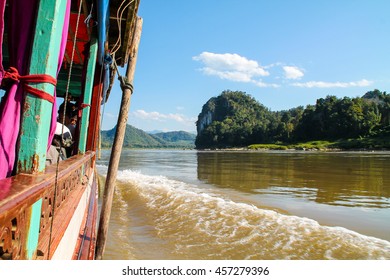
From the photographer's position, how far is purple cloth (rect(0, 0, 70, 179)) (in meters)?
1.42

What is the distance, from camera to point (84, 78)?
470 cm

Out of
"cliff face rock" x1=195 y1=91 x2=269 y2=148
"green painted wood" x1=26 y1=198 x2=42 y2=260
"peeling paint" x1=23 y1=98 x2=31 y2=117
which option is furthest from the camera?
"cliff face rock" x1=195 y1=91 x2=269 y2=148

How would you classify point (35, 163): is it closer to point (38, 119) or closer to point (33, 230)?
point (38, 119)

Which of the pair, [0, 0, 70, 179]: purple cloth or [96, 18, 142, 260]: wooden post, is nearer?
[0, 0, 70, 179]: purple cloth

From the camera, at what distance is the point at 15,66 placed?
1.53m

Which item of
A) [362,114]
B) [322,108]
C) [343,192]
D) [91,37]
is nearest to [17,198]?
[91,37]

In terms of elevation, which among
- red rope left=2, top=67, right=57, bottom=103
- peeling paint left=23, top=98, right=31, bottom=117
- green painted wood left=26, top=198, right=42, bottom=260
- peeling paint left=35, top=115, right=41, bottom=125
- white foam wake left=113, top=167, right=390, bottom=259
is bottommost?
white foam wake left=113, top=167, right=390, bottom=259

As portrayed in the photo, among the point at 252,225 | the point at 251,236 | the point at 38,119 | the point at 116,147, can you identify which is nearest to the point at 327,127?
the point at 252,225

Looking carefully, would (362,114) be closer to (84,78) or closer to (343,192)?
(343,192)

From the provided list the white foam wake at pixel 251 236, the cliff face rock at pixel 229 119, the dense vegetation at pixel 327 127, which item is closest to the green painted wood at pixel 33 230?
the white foam wake at pixel 251 236

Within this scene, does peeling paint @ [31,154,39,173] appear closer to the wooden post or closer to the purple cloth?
the purple cloth

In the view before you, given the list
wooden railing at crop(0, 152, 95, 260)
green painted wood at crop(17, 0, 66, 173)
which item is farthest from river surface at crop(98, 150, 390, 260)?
green painted wood at crop(17, 0, 66, 173)

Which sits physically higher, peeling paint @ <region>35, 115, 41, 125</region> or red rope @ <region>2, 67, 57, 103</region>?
red rope @ <region>2, 67, 57, 103</region>

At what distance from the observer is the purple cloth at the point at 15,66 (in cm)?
142
